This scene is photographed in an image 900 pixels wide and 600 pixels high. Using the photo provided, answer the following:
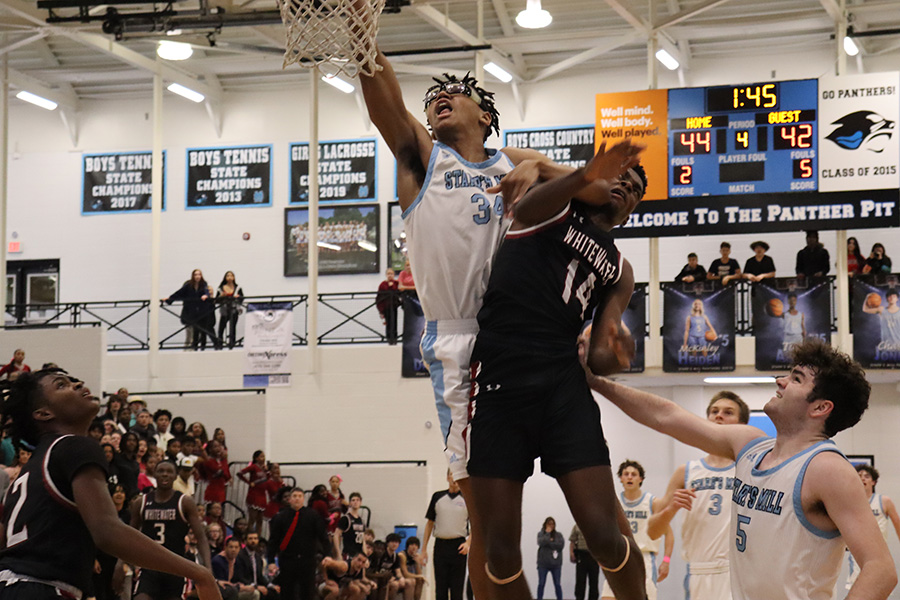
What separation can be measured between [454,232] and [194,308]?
1787cm

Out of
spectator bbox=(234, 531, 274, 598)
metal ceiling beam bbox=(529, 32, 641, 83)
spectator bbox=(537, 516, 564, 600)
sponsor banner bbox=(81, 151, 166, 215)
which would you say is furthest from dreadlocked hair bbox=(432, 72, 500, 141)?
sponsor banner bbox=(81, 151, 166, 215)

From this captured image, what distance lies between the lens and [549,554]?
1886cm

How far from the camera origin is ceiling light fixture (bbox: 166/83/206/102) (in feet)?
75.8

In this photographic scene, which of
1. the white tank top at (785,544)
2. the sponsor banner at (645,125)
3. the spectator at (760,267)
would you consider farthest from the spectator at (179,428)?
the white tank top at (785,544)

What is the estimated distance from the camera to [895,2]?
19578mm

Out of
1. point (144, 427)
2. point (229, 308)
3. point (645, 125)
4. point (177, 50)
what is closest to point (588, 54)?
point (645, 125)

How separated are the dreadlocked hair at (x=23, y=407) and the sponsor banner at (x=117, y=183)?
69.3 ft

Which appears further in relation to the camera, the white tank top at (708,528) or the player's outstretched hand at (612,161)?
the white tank top at (708,528)

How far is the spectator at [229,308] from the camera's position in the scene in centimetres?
2116

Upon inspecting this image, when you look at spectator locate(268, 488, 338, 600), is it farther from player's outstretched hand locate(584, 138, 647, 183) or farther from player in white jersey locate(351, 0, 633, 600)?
player's outstretched hand locate(584, 138, 647, 183)

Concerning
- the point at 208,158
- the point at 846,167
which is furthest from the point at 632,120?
the point at 208,158

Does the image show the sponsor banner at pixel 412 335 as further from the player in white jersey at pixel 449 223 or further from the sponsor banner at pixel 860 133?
the player in white jersey at pixel 449 223

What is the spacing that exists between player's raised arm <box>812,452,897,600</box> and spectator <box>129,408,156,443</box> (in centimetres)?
1294

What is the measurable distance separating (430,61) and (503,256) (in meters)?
19.7
